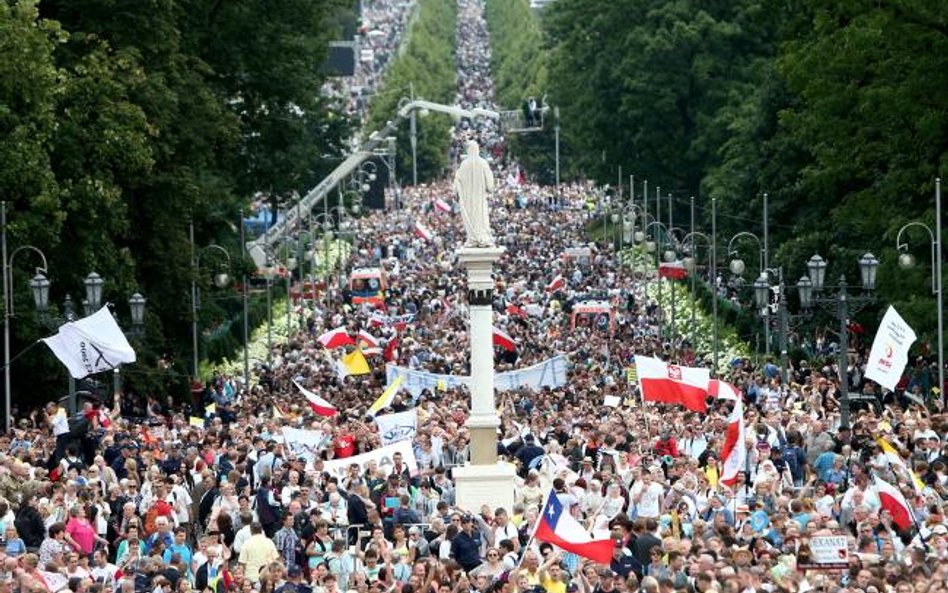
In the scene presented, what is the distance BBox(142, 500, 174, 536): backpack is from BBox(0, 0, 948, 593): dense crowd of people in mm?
46

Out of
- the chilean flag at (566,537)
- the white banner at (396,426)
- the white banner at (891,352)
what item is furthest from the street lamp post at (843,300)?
the chilean flag at (566,537)

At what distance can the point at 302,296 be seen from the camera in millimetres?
89562

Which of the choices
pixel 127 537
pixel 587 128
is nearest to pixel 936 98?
pixel 127 537

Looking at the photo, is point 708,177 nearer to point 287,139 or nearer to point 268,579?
point 287,139

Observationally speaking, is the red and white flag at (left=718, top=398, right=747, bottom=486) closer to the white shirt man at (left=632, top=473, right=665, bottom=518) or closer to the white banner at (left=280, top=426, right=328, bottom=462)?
the white shirt man at (left=632, top=473, right=665, bottom=518)

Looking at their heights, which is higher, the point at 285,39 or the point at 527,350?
the point at 285,39

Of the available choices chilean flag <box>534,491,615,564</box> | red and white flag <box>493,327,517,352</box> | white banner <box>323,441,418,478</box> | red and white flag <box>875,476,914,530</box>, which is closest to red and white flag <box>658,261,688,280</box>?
red and white flag <box>493,327,517,352</box>

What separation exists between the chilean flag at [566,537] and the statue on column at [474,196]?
12.6 m

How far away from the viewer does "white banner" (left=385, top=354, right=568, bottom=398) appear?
59.4 metres

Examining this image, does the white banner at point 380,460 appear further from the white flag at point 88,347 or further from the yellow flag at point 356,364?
the yellow flag at point 356,364

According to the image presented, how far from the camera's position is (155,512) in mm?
38031

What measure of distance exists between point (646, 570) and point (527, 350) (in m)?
39.3

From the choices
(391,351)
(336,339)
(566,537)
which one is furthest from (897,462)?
(391,351)

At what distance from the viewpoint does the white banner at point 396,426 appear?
47000mm
